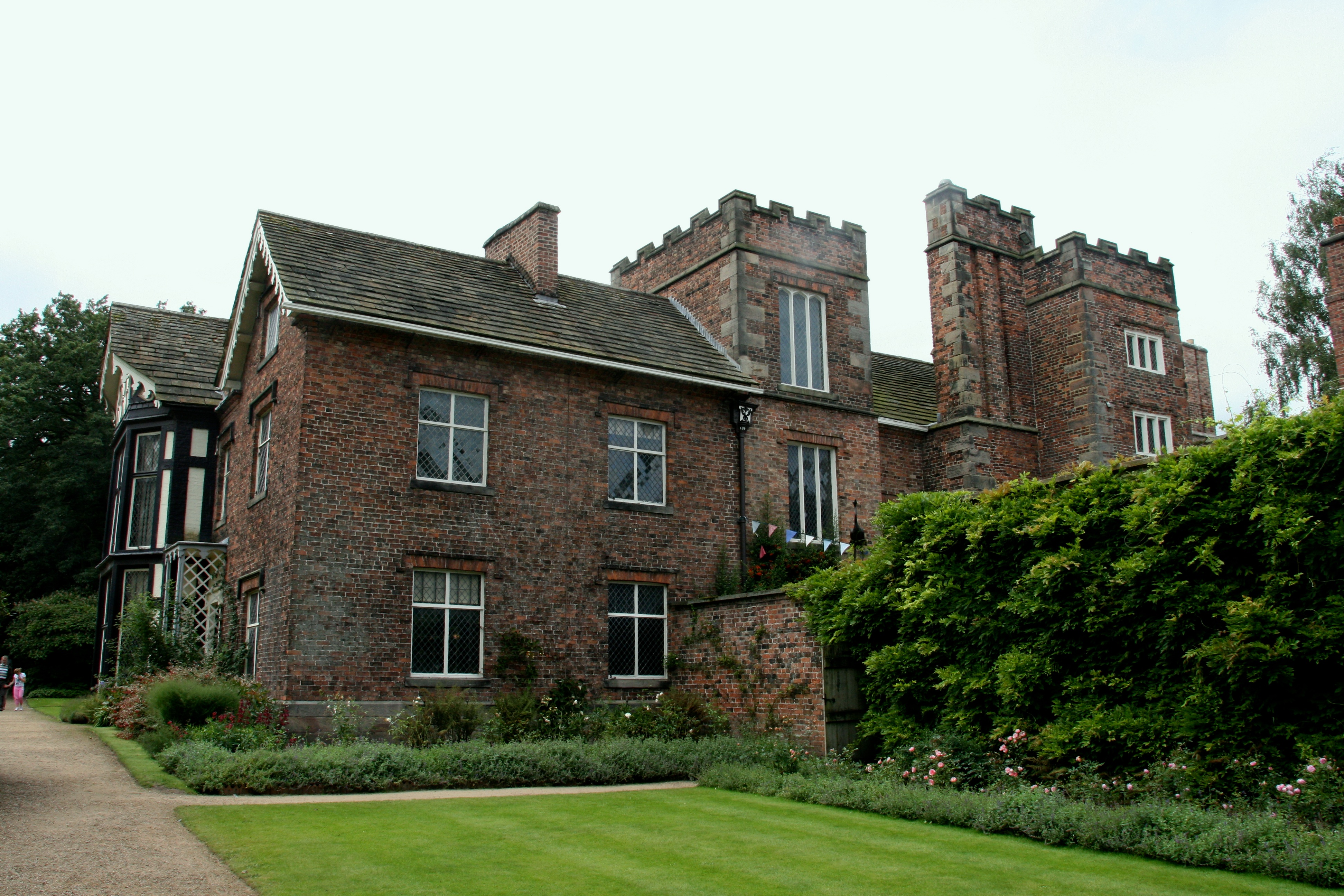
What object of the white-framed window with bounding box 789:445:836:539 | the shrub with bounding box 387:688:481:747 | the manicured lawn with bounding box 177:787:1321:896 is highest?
the white-framed window with bounding box 789:445:836:539

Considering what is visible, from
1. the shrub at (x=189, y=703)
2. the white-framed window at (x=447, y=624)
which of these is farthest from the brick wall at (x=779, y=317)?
the shrub at (x=189, y=703)

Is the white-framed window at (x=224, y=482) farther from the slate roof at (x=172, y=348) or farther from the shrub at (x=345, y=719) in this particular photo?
the shrub at (x=345, y=719)

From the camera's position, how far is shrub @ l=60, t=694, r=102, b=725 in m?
20.3

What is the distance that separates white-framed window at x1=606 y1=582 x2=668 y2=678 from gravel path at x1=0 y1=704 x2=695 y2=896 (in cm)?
417

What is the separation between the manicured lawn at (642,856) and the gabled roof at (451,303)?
8.40m

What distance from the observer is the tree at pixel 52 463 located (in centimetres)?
3741

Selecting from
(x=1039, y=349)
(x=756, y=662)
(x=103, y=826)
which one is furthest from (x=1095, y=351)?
(x=103, y=826)

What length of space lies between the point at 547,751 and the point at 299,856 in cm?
590

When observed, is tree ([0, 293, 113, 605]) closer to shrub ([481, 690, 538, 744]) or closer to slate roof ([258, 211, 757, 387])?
slate roof ([258, 211, 757, 387])

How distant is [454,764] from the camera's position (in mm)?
13102

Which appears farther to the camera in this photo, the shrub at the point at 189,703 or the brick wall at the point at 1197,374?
the brick wall at the point at 1197,374

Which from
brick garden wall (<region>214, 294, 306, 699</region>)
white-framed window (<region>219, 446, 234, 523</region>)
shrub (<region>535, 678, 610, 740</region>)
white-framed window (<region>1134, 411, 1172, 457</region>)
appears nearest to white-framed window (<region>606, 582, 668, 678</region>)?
shrub (<region>535, 678, 610, 740</region>)

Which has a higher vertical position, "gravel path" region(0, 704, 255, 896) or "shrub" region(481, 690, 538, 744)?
"shrub" region(481, 690, 538, 744)

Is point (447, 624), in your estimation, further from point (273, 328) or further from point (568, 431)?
point (273, 328)
